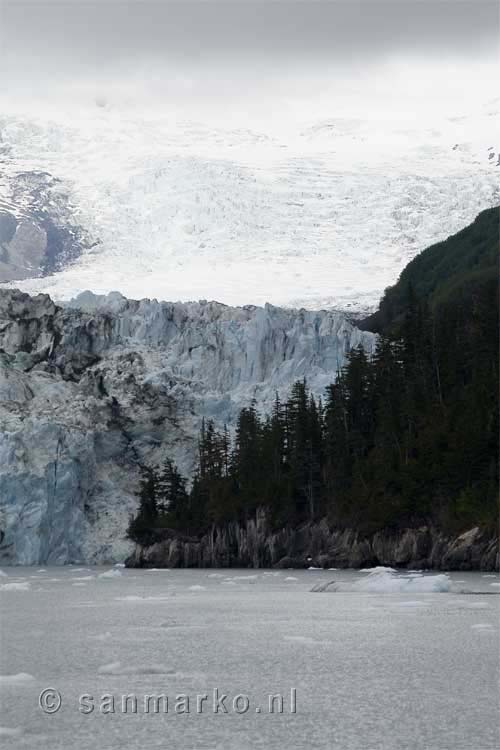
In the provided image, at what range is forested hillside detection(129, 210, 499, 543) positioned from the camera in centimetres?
5744

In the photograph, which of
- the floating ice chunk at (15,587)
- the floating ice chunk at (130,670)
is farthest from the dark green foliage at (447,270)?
the floating ice chunk at (130,670)

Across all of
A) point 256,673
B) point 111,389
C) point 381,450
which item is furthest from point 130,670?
point 111,389

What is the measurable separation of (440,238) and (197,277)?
2849 cm

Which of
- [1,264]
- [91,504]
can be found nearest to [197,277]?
[1,264]

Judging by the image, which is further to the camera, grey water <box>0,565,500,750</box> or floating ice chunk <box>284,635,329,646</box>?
floating ice chunk <box>284,635,329,646</box>

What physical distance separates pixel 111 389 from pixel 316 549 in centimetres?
2696

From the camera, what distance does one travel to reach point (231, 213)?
482 ft

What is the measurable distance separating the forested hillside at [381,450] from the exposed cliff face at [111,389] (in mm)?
2955

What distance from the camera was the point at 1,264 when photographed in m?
172

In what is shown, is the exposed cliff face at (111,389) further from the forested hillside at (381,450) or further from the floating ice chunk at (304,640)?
the floating ice chunk at (304,640)

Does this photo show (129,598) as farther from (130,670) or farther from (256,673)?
(256,673)

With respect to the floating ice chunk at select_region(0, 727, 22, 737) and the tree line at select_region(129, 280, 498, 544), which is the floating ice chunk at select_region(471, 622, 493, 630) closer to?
the floating ice chunk at select_region(0, 727, 22, 737)

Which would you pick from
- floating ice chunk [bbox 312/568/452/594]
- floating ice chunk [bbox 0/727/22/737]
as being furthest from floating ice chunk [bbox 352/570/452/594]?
floating ice chunk [bbox 0/727/22/737]

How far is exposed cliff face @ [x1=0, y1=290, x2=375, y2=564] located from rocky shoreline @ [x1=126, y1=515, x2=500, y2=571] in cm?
726
